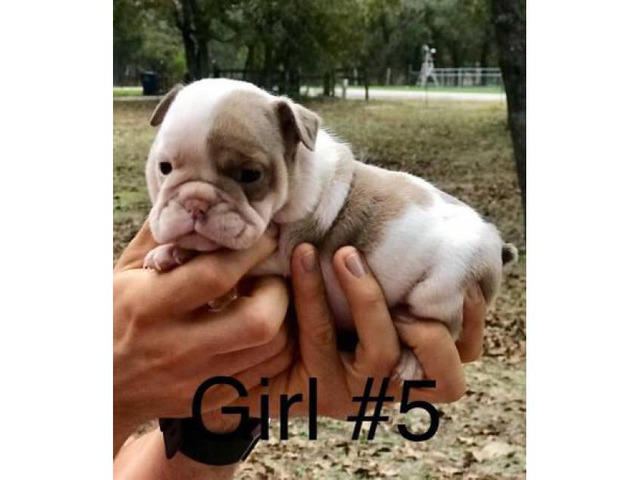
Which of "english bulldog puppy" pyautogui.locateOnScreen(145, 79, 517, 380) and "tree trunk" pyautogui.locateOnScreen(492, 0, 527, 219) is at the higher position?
"tree trunk" pyautogui.locateOnScreen(492, 0, 527, 219)

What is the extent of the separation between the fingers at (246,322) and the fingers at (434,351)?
0.53 ft

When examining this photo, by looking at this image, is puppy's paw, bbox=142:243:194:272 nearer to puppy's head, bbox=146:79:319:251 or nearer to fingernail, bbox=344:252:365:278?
puppy's head, bbox=146:79:319:251

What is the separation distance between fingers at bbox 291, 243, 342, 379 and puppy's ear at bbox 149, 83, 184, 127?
0.23m

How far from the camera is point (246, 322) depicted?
1.09 m

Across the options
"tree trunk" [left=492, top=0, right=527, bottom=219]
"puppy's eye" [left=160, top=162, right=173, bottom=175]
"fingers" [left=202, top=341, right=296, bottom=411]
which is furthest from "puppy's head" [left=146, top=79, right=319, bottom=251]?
"tree trunk" [left=492, top=0, right=527, bottom=219]

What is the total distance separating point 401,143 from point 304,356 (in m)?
0.35

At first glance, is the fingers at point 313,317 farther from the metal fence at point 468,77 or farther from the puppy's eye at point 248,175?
the metal fence at point 468,77

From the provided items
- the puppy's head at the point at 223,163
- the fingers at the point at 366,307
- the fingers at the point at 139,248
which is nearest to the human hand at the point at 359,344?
the fingers at the point at 366,307


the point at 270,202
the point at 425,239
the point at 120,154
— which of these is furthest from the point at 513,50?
the point at 120,154

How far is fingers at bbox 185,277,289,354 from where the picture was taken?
3.57 feet

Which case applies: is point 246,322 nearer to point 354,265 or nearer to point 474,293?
point 354,265

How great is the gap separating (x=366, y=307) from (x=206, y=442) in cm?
35

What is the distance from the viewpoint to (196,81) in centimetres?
114

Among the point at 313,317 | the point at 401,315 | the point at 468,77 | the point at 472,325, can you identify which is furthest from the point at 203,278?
the point at 468,77
